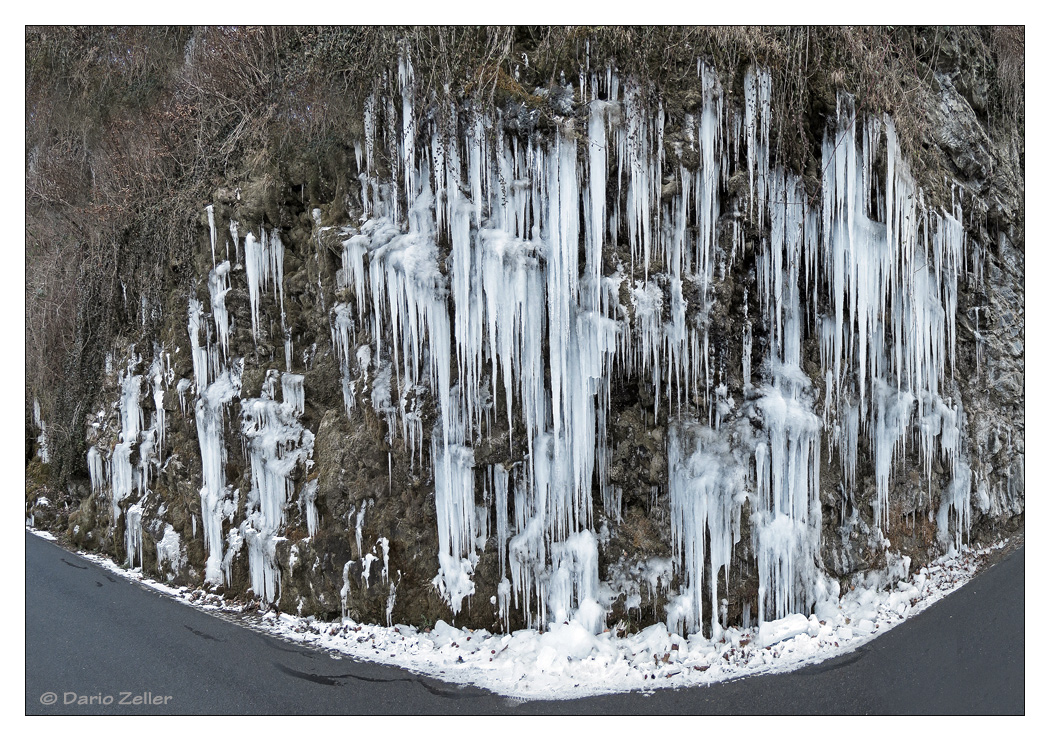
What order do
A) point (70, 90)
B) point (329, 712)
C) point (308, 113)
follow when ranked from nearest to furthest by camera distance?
point (329, 712) < point (308, 113) < point (70, 90)

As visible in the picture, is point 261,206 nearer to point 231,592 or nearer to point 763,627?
point 231,592

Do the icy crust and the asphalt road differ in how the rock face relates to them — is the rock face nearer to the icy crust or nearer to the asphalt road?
the icy crust

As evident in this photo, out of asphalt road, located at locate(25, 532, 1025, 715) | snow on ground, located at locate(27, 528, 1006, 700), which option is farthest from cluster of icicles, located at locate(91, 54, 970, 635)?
asphalt road, located at locate(25, 532, 1025, 715)

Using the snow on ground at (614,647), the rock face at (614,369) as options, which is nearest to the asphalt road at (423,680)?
the snow on ground at (614,647)

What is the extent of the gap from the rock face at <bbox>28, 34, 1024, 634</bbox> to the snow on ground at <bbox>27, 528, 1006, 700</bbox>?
12 cm

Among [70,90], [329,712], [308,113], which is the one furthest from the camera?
[70,90]

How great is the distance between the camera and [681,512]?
365 cm

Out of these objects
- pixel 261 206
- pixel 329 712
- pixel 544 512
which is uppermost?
pixel 261 206

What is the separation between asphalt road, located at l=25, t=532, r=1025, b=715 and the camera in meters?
3.14

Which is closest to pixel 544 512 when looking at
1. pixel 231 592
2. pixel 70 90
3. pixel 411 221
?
pixel 411 221

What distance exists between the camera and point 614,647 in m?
3.48

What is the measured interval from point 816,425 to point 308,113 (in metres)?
4.76

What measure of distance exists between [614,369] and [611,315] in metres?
0.40

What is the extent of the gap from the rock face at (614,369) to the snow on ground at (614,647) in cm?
12
